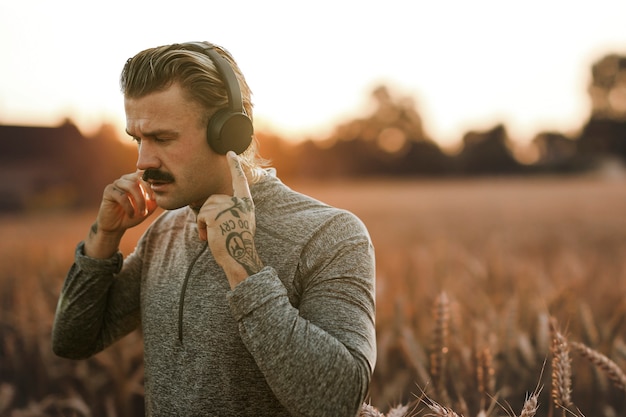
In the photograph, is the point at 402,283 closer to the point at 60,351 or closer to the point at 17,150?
the point at 60,351

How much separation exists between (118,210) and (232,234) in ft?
2.10

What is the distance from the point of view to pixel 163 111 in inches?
70.4

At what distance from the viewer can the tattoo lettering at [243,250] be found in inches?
63.2

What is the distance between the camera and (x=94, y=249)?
82.5 inches

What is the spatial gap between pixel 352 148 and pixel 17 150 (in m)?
25.6

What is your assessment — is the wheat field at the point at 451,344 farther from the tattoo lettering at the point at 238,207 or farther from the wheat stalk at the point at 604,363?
the tattoo lettering at the point at 238,207

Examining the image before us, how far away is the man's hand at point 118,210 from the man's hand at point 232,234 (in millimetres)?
444

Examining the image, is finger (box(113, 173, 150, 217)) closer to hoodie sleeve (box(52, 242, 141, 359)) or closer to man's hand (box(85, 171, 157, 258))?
man's hand (box(85, 171, 157, 258))

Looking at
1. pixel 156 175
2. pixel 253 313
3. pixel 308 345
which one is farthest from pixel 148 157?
pixel 308 345

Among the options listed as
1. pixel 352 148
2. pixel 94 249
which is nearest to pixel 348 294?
pixel 94 249

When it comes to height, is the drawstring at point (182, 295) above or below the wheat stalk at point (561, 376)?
above

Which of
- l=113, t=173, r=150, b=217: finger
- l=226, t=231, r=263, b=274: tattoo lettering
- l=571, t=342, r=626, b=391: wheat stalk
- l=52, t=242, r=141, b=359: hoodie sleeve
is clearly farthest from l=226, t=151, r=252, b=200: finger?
l=571, t=342, r=626, b=391: wheat stalk

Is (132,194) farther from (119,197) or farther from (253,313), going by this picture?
(253,313)

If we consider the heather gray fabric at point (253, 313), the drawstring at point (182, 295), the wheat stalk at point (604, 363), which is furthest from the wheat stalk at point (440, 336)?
the drawstring at point (182, 295)
